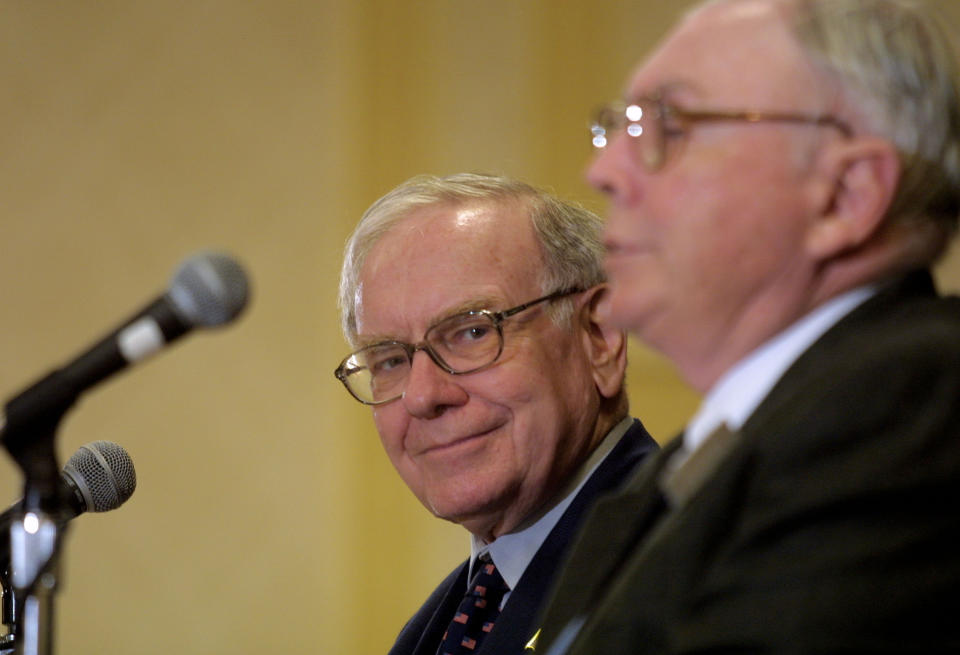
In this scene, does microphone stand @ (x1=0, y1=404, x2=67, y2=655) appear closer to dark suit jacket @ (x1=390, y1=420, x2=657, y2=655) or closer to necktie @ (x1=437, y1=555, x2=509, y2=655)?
dark suit jacket @ (x1=390, y1=420, x2=657, y2=655)

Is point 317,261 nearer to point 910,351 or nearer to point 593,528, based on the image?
point 593,528

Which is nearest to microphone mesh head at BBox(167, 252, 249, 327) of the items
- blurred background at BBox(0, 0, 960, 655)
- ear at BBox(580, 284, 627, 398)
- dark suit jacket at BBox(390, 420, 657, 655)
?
dark suit jacket at BBox(390, 420, 657, 655)

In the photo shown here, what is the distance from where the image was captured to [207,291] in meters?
1.55

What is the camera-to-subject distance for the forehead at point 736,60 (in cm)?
151

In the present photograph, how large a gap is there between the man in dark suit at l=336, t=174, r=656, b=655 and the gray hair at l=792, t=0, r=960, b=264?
1083mm

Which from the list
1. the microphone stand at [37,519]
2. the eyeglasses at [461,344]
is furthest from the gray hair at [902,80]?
the eyeglasses at [461,344]

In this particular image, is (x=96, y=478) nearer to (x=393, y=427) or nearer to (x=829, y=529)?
(x=393, y=427)

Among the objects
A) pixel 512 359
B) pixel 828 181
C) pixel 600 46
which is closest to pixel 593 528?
pixel 828 181

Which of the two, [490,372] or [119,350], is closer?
[119,350]

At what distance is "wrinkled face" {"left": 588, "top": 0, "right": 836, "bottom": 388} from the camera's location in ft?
4.92

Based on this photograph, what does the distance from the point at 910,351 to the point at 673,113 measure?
444 millimetres

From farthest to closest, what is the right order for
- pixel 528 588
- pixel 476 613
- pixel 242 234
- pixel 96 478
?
1. pixel 242 234
2. pixel 476 613
3. pixel 528 588
4. pixel 96 478

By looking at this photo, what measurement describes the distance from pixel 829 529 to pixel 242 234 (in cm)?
458

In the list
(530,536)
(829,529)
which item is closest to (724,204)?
(829,529)
